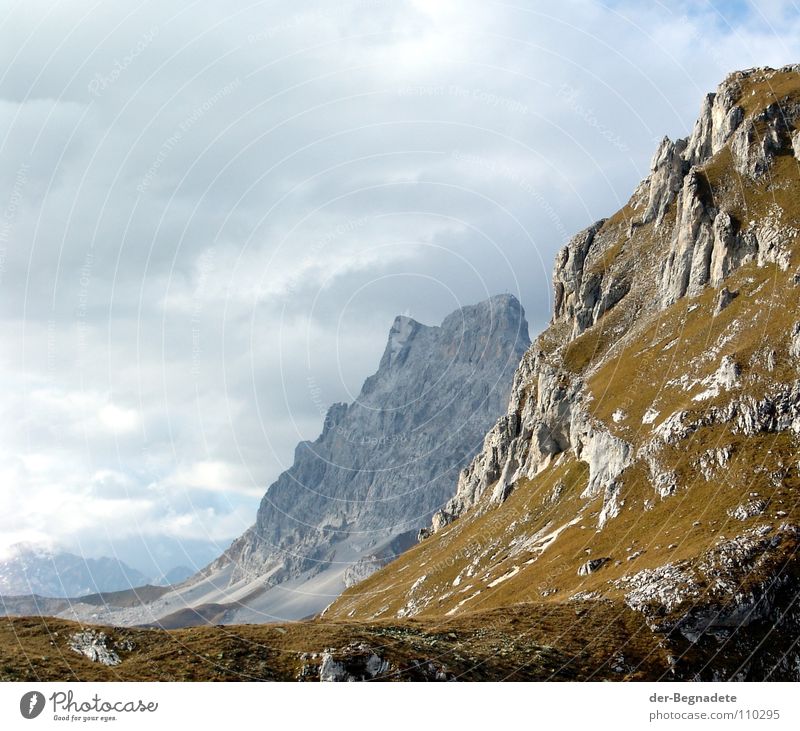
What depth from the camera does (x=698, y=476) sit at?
12081 centimetres

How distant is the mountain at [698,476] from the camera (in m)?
82.8

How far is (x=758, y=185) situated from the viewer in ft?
615

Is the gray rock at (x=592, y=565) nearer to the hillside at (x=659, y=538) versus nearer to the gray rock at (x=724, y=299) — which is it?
the hillside at (x=659, y=538)

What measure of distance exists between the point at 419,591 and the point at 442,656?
446 ft

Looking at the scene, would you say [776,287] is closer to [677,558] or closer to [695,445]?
[695,445]

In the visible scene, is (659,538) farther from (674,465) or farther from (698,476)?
(674,465)
